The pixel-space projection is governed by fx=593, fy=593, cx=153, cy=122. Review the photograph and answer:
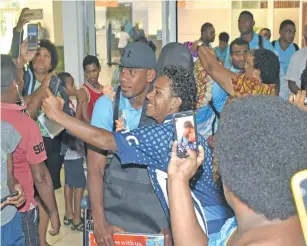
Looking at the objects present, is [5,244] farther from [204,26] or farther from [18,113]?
[204,26]

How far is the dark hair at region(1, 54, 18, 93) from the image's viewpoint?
321cm

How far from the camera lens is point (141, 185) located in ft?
10.6

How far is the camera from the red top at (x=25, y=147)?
321 centimetres

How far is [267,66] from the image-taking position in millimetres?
4062

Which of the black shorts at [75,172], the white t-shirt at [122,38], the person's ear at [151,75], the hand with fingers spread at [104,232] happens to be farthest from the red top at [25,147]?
the white t-shirt at [122,38]

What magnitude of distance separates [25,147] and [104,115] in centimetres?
47

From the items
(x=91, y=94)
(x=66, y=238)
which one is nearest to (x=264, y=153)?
(x=66, y=238)

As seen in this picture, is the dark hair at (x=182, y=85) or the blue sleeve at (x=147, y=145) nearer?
the blue sleeve at (x=147, y=145)

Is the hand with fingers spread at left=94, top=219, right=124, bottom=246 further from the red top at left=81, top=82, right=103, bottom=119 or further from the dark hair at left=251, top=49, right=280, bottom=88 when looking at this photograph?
the red top at left=81, top=82, right=103, bottom=119

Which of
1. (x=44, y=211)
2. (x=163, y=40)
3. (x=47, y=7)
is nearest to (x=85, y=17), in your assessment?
(x=47, y=7)

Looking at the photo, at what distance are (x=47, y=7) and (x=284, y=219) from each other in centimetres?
721

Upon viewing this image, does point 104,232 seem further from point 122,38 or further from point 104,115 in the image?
point 122,38

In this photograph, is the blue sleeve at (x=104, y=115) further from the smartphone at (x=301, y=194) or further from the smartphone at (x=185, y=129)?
the smartphone at (x=301, y=194)

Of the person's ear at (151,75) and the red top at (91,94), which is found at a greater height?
the person's ear at (151,75)
